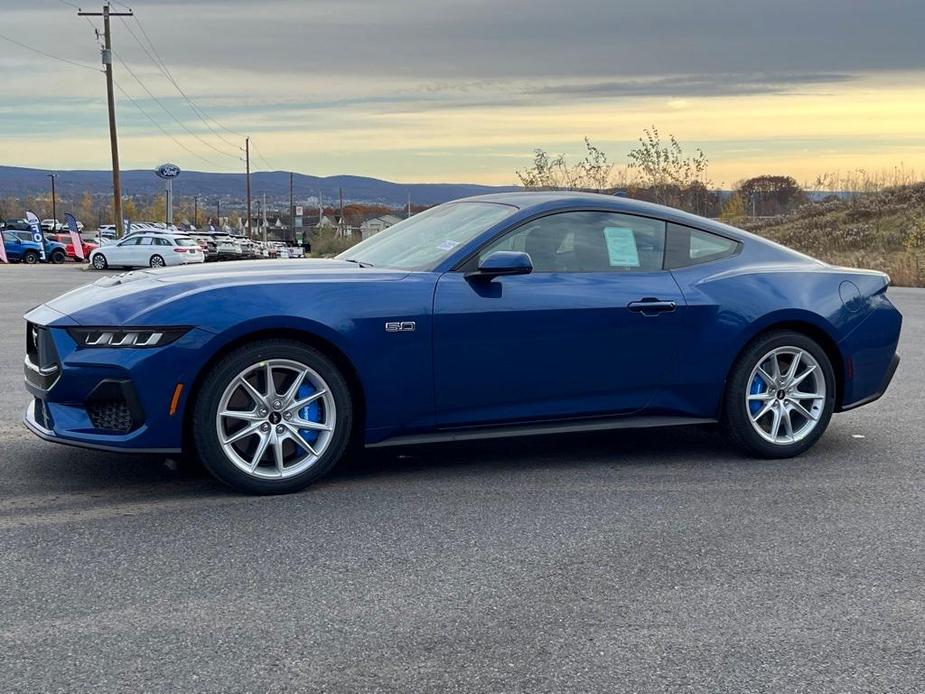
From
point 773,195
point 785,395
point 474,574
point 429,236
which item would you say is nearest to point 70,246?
point 773,195

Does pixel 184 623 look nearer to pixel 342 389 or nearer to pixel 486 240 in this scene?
pixel 342 389

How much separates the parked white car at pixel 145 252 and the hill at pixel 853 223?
71.8 ft

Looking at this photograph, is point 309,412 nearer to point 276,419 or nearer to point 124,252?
point 276,419

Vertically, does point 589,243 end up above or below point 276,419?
above

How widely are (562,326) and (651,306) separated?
0.55 m

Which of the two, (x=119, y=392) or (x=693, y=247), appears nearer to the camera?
(x=119, y=392)

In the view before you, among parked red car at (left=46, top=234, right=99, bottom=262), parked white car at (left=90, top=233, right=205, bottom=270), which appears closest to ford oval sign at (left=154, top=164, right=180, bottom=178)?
parked red car at (left=46, top=234, right=99, bottom=262)

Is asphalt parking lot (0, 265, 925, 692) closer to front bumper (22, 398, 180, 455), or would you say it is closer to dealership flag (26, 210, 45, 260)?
front bumper (22, 398, 180, 455)

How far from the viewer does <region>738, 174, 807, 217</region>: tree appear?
6456 cm

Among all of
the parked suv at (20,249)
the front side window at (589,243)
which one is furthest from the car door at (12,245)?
the front side window at (589,243)

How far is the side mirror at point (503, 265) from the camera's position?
5559 millimetres

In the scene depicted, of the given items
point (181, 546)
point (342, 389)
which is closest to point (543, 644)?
point (181, 546)

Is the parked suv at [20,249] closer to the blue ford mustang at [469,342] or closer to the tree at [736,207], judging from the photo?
the tree at [736,207]

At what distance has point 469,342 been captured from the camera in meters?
5.60
